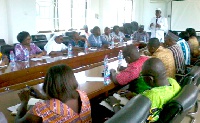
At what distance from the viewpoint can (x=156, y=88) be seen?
1.87 meters

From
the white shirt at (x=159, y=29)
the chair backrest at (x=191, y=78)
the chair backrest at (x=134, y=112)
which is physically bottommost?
the chair backrest at (x=191, y=78)

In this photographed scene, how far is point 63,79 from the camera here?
5.01 ft

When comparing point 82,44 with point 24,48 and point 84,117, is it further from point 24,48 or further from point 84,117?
point 84,117

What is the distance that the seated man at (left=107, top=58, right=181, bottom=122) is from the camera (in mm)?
1730

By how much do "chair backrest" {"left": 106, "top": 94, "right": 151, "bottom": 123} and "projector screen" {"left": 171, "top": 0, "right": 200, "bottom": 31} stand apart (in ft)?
38.4

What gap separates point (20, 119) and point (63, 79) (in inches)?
16.3

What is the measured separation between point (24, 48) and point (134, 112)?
11.4 feet

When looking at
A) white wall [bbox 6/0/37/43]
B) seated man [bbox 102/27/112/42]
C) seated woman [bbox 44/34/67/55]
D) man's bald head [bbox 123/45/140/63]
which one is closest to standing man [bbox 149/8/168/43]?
seated man [bbox 102/27/112/42]

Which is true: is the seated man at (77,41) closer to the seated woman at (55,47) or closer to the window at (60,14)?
the seated woman at (55,47)

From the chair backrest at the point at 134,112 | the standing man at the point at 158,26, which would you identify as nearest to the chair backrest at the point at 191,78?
the chair backrest at the point at 134,112

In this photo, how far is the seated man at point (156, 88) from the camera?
1.73m

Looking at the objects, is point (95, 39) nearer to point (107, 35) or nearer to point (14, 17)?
point (107, 35)

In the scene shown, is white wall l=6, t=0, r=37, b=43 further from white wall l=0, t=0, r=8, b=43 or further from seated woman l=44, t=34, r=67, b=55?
seated woman l=44, t=34, r=67, b=55

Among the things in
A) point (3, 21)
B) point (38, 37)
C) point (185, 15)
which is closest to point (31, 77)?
point (3, 21)
